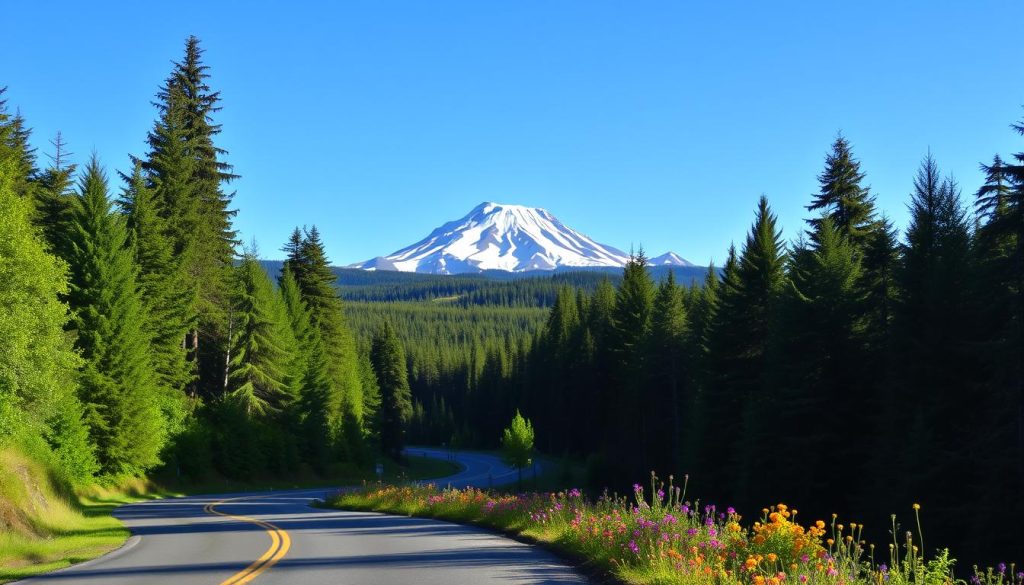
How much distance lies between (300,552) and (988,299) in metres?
20.2

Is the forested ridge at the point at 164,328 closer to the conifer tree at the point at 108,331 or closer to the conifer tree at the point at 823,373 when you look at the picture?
the conifer tree at the point at 108,331

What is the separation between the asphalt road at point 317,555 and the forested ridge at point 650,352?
7.30 meters

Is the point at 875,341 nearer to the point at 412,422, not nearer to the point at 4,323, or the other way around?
the point at 4,323

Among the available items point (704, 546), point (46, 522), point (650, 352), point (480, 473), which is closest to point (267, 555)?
point (704, 546)

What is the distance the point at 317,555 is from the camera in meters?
13.6

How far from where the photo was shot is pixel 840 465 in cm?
3128

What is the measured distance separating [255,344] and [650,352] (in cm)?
2497

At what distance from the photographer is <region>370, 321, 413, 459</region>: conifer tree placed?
8544 cm

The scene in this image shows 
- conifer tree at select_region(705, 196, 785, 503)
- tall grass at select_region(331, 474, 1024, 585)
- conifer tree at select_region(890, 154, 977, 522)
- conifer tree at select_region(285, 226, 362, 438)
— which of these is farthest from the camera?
conifer tree at select_region(285, 226, 362, 438)

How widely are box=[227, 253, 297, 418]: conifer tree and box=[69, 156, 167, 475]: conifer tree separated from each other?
43.6 ft

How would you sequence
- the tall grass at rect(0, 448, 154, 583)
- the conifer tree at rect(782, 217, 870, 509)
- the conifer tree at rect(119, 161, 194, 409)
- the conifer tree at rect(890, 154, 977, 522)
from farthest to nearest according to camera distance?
the conifer tree at rect(119, 161, 194, 409) → the conifer tree at rect(782, 217, 870, 509) → the conifer tree at rect(890, 154, 977, 522) → the tall grass at rect(0, 448, 154, 583)

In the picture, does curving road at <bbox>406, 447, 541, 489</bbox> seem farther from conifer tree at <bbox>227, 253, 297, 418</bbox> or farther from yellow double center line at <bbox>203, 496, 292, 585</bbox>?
yellow double center line at <bbox>203, 496, 292, 585</bbox>

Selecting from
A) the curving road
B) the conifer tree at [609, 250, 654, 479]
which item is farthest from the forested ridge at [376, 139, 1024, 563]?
the curving road

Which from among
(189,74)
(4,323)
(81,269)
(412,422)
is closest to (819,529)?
(4,323)
